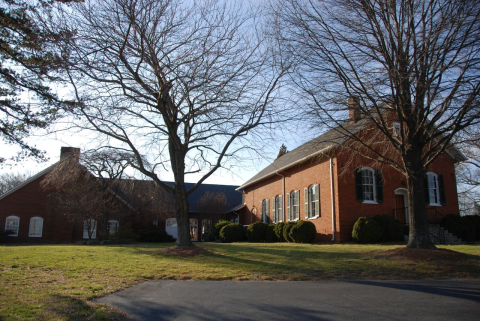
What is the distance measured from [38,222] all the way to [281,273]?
27016mm

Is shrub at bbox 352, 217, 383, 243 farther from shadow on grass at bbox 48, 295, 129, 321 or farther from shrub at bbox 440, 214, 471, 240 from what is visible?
shadow on grass at bbox 48, 295, 129, 321

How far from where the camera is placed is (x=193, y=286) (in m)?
7.73

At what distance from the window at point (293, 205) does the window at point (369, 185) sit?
466 cm

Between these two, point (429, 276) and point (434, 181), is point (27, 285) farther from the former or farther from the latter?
point (434, 181)

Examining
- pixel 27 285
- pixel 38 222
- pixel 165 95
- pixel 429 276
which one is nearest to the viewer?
pixel 27 285

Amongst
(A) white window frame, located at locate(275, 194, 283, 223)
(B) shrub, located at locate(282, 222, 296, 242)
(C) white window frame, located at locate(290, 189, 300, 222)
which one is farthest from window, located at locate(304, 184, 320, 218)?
(A) white window frame, located at locate(275, 194, 283, 223)

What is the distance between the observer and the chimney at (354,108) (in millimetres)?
11412

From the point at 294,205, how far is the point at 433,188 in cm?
796

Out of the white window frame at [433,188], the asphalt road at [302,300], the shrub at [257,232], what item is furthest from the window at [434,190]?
the asphalt road at [302,300]

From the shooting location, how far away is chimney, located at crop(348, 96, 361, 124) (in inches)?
449

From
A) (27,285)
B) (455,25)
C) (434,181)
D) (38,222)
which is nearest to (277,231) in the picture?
(434,181)

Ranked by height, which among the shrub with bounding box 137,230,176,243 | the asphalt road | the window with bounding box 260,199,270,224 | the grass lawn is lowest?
the asphalt road

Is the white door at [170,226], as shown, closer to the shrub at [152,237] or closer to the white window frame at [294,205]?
the shrub at [152,237]

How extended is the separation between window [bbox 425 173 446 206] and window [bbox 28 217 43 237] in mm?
27325
